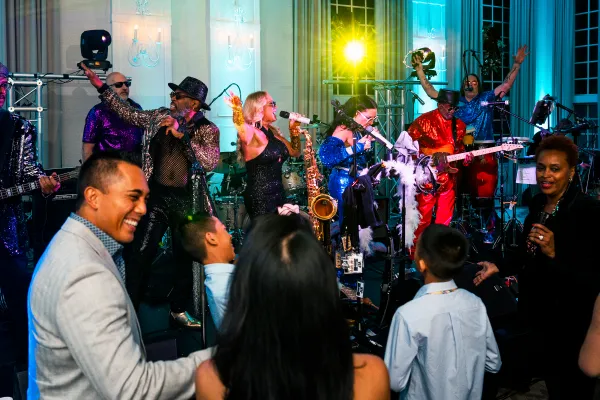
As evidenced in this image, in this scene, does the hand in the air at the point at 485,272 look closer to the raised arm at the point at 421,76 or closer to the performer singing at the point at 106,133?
the performer singing at the point at 106,133

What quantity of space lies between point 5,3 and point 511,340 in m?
7.57

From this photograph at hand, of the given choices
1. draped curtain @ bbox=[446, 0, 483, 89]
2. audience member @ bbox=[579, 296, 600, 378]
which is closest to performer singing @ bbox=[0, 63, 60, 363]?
audience member @ bbox=[579, 296, 600, 378]

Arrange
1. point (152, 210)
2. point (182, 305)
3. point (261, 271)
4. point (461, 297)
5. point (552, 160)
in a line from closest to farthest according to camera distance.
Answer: point (261, 271), point (461, 297), point (552, 160), point (152, 210), point (182, 305)

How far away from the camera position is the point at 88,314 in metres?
1.70

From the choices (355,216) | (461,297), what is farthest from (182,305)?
(461,297)

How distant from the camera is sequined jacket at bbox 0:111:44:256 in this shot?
4.28 meters

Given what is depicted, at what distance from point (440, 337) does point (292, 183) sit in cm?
601

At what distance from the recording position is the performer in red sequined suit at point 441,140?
7352mm

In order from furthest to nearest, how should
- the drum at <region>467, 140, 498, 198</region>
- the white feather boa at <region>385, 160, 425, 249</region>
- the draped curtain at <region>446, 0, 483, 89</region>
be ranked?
the draped curtain at <region>446, 0, 483, 89</region> → the drum at <region>467, 140, 498, 198</region> → the white feather boa at <region>385, 160, 425, 249</region>

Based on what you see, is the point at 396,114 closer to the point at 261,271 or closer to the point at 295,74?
the point at 295,74

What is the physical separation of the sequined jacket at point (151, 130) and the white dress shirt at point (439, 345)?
265cm

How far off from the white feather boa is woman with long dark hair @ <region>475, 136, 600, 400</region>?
129 inches

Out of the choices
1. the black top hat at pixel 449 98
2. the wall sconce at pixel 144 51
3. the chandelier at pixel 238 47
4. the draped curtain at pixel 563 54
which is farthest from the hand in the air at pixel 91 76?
the draped curtain at pixel 563 54

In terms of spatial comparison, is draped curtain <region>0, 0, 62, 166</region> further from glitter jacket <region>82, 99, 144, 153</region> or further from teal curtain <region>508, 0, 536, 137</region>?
teal curtain <region>508, 0, 536, 137</region>
